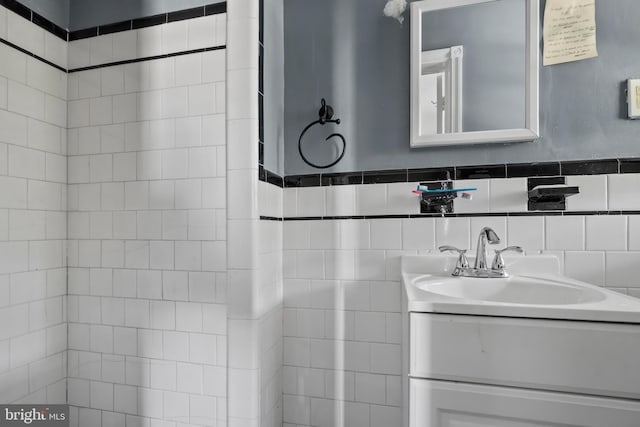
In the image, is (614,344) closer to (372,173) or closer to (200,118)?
(372,173)

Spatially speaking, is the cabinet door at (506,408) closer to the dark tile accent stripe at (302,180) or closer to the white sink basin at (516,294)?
the white sink basin at (516,294)

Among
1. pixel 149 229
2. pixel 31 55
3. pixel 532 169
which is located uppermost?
pixel 31 55

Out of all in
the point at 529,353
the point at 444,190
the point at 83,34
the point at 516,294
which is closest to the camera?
the point at 529,353

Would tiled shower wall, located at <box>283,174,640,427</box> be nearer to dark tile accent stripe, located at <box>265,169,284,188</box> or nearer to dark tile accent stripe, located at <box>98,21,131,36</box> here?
dark tile accent stripe, located at <box>265,169,284,188</box>

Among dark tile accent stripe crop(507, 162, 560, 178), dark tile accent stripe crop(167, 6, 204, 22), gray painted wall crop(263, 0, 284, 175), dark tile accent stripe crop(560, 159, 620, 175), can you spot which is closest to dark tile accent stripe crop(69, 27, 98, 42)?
dark tile accent stripe crop(167, 6, 204, 22)

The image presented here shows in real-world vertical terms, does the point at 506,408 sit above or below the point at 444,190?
below

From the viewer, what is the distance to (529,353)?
0.78 meters

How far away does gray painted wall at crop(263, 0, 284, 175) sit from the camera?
135 centimetres

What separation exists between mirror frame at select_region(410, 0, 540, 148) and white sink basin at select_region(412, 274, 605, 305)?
19.9 inches

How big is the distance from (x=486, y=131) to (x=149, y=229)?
4.38 ft

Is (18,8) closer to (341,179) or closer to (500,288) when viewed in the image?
(341,179)

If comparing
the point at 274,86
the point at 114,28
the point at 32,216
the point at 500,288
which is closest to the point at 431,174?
the point at 500,288

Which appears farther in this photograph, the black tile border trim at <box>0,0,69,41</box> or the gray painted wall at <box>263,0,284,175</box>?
the gray painted wall at <box>263,0,284,175</box>

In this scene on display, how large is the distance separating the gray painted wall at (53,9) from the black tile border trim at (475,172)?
3.75 ft
